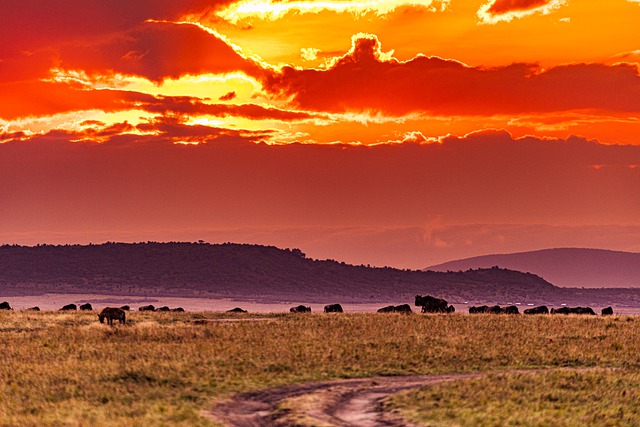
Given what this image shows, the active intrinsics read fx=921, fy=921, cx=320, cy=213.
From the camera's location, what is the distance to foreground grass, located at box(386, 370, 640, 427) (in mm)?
26828

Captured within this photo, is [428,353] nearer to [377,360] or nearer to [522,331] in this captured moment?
[377,360]

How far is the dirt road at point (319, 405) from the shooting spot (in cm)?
2627

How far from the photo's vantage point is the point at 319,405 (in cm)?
2858

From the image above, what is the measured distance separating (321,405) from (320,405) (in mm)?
35

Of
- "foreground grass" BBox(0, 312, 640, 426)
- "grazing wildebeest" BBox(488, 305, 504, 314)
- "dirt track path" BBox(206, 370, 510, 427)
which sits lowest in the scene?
"dirt track path" BBox(206, 370, 510, 427)

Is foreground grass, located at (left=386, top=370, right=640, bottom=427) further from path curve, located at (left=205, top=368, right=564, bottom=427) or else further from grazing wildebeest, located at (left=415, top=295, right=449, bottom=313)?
grazing wildebeest, located at (left=415, top=295, right=449, bottom=313)

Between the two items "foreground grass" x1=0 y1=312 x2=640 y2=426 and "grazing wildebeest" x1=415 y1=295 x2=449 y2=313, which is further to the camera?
"grazing wildebeest" x1=415 y1=295 x2=449 y2=313

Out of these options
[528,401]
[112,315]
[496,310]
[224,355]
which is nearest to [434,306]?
[496,310]

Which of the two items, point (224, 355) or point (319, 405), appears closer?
point (319, 405)

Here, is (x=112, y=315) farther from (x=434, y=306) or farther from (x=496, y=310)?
(x=496, y=310)

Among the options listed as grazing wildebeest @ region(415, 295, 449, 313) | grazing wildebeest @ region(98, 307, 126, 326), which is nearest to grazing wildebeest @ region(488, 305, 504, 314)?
grazing wildebeest @ region(415, 295, 449, 313)

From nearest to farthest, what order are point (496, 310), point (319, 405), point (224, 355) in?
point (319, 405), point (224, 355), point (496, 310)

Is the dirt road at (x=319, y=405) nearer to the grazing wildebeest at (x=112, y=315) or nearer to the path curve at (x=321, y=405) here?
the path curve at (x=321, y=405)

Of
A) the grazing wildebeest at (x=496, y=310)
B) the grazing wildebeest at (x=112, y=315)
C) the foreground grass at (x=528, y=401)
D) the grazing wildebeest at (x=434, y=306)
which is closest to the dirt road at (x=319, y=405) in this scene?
the foreground grass at (x=528, y=401)
